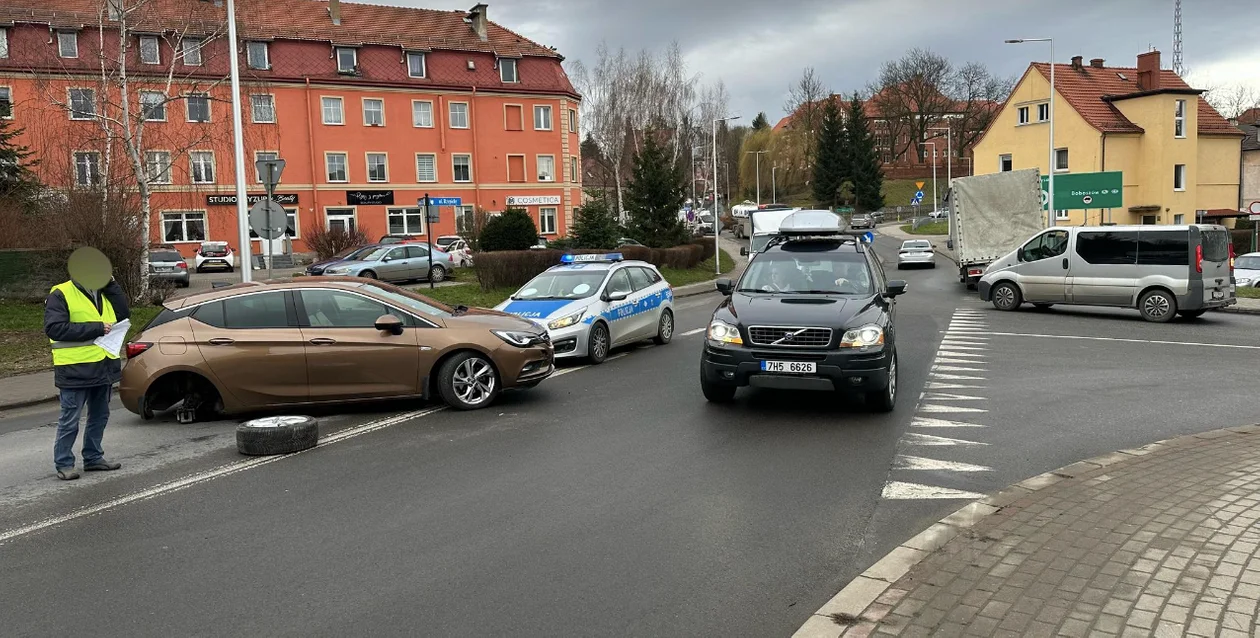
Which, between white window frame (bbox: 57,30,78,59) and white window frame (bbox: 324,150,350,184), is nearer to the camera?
white window frame (bbox: 57,30,78,59)

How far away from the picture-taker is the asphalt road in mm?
4383

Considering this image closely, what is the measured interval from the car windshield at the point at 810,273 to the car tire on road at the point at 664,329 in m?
5.15

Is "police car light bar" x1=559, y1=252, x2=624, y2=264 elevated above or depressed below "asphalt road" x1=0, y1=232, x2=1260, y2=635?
above

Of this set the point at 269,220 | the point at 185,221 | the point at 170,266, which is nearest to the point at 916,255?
the point at 170,266

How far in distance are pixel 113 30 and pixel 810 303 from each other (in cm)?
2096

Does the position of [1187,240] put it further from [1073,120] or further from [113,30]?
[1073,120]

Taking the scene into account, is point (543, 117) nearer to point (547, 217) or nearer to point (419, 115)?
point (547, 217)

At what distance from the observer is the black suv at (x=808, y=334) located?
8.38 m

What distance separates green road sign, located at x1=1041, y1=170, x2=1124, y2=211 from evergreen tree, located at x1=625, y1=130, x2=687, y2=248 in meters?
16.5

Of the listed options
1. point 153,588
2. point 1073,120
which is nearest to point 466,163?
point 1073,120

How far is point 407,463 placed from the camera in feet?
23.9

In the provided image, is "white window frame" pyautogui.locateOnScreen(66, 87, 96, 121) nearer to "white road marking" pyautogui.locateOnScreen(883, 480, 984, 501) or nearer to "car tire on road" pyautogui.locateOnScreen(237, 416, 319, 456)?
"car tire on road" pyautogui.locateOnScreen(237, 416, 319, 456)

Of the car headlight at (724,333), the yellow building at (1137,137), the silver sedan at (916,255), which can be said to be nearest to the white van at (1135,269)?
the car headlight at (724,333)

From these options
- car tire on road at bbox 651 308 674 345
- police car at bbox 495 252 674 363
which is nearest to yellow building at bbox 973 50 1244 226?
car tire on road at bbox 651 308 674 345
